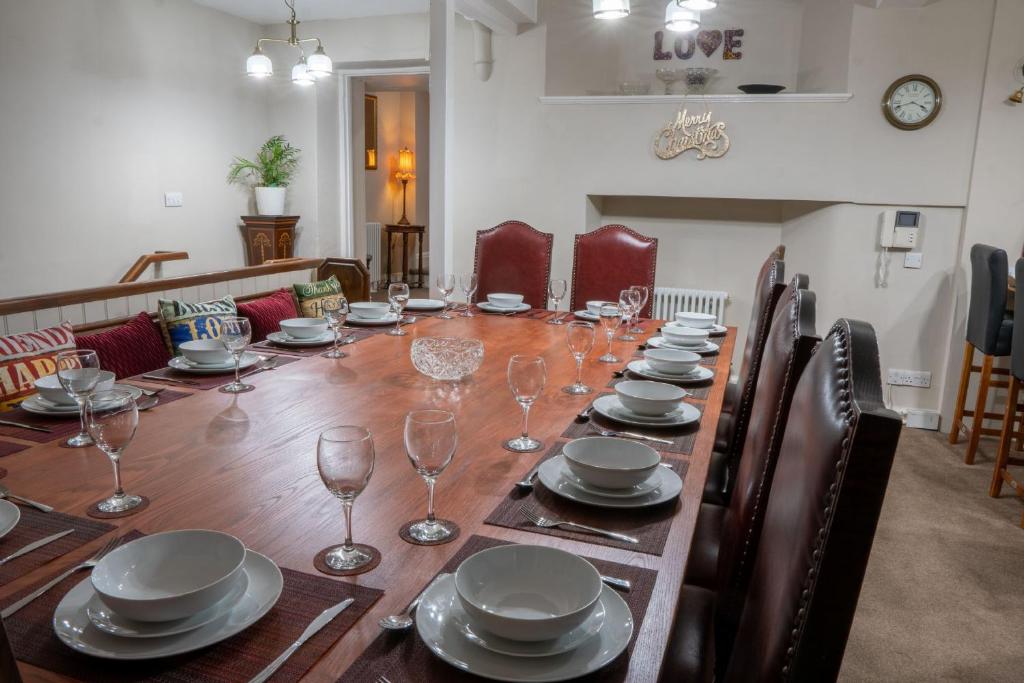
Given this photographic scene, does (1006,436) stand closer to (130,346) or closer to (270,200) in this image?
(130,346)

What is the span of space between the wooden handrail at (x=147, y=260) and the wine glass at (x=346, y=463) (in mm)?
4563

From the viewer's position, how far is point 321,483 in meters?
1.26

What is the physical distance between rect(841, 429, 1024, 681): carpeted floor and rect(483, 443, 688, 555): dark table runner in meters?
1.23

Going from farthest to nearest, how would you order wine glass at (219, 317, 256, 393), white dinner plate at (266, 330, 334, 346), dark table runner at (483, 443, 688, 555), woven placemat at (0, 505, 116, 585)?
white dinner plate at (266, 330, 334, 346)
wine glass at (219, 317, 256, 393)
dark table runner at (483, 443, 688, 555)
woven placemat at (0, 505, 116, 585)

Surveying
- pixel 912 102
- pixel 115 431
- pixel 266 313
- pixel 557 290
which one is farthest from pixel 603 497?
pixel 912 102

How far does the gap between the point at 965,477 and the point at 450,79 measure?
3.24 meters

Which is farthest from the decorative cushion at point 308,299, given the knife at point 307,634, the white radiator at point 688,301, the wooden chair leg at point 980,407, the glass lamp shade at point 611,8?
the wooden chair leg at point 980,407

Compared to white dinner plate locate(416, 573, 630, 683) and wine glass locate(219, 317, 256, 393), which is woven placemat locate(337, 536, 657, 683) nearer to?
white dinner plate locate(416, 573, 630, 683)

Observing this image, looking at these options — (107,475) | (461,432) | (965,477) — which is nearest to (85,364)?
(107,475)

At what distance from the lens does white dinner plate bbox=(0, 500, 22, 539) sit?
3.42 ft

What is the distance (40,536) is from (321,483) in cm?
40

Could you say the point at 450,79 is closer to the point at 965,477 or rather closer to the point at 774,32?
the point at 774,32

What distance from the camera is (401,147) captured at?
9.86m

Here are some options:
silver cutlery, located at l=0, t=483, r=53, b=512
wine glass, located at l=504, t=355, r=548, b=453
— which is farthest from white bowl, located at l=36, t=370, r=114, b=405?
wine glass, located at l=504, t=355, r=548, b=453
